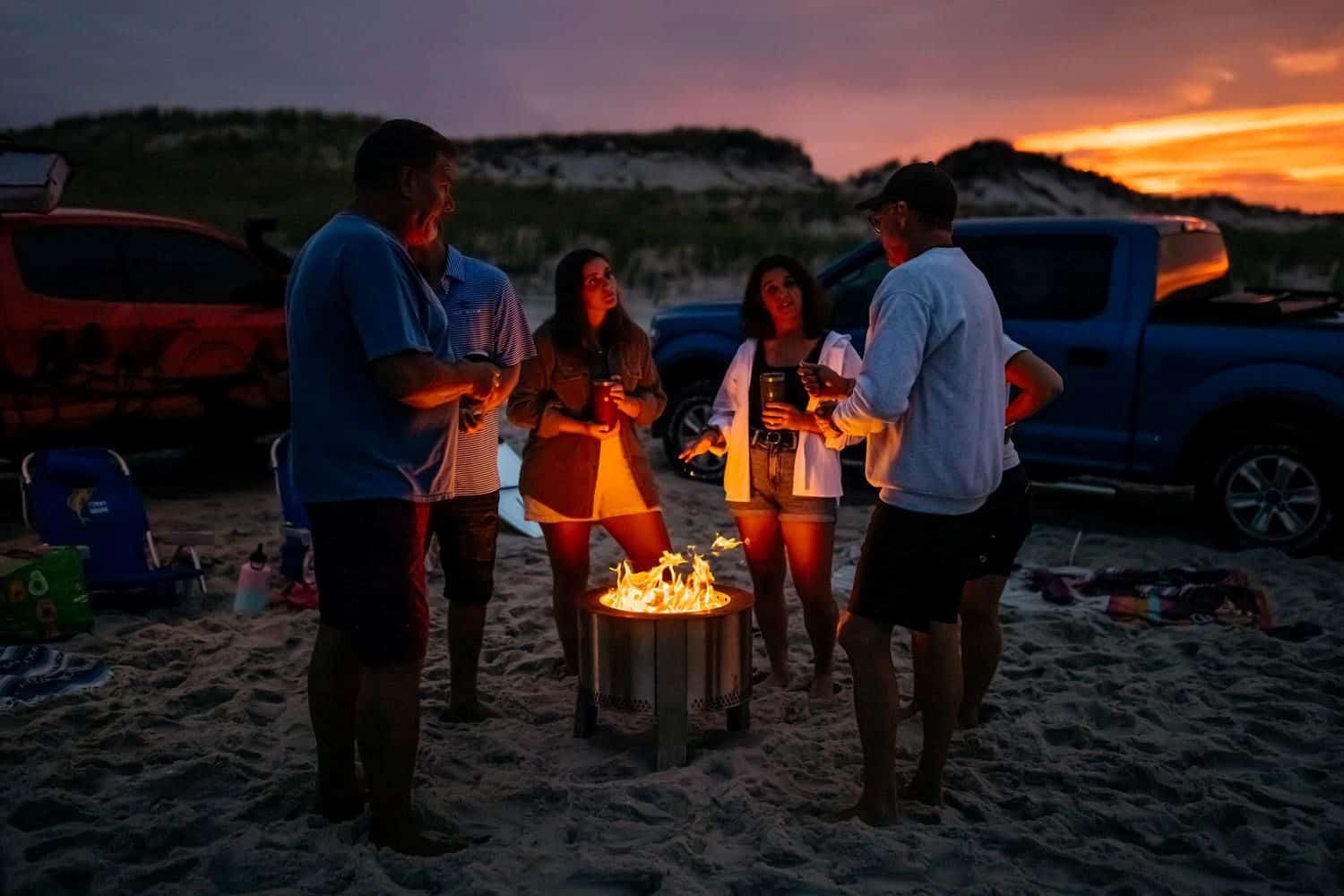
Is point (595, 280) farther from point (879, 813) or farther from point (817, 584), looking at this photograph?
point (879, 813)

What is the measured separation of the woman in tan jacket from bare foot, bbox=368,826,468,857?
1.31 m

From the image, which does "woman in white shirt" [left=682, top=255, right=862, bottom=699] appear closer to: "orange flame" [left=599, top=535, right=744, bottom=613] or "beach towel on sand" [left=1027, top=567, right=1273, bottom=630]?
"orange flame" [left=599, top=535, right=744, bottom=613]

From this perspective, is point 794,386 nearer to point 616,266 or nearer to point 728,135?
point 616,266

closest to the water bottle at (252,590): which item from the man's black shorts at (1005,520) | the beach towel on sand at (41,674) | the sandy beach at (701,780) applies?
the sandy beach at (701,780)

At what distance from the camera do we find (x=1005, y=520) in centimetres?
416

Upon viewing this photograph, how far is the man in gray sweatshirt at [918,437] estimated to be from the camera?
3.41 metres

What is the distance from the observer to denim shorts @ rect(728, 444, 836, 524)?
4672 millimetres

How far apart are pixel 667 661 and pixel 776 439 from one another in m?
1.06

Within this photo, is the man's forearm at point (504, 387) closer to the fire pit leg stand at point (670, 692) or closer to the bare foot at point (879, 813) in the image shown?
the fire pit leg stand at point (670, 692)

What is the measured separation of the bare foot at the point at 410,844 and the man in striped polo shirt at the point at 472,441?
3.66ft

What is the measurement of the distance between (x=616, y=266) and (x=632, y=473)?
18.5 meters

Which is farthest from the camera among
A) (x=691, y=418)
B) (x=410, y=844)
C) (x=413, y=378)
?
(x=691, y=418)

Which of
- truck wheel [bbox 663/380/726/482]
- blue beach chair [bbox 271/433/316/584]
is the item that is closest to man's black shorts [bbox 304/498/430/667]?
blue beach chair [bbox 271/433/316/584]

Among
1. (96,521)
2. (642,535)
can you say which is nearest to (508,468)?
(96,521)
